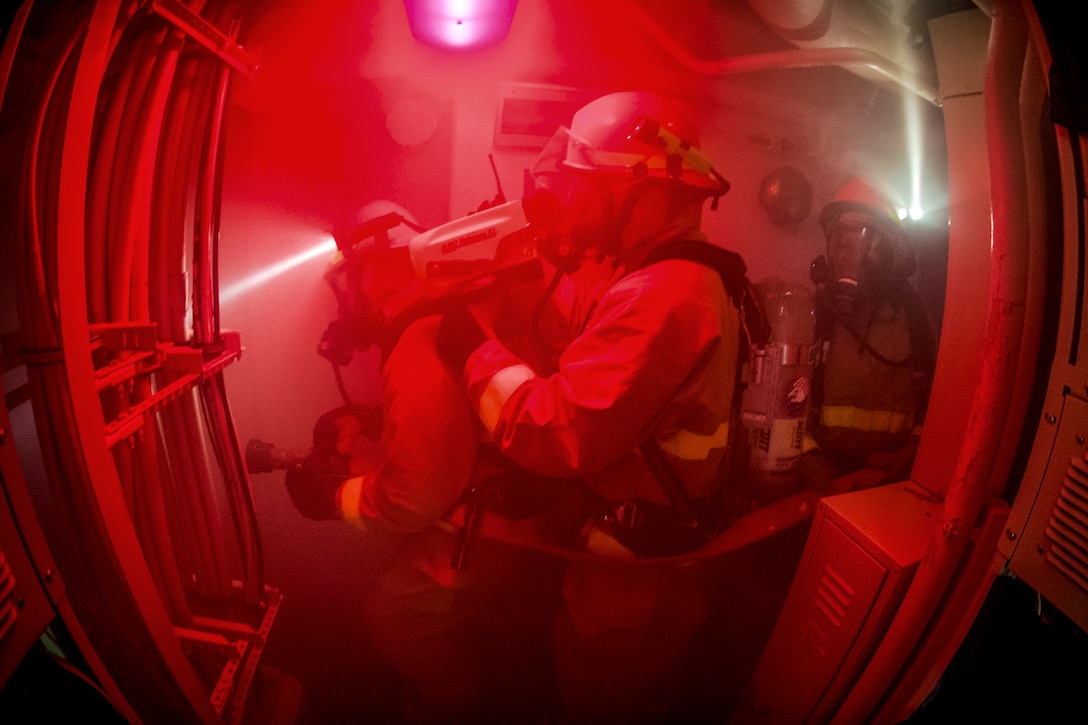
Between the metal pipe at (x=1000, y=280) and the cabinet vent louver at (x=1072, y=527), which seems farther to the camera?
the metal pipe at (x=1000, y=280)

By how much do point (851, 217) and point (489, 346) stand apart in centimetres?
225

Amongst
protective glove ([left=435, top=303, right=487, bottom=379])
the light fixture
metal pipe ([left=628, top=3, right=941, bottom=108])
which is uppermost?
the light fixture

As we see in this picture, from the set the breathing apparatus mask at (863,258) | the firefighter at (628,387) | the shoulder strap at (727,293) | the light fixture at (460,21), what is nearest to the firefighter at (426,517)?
the firefighter at (628,387)

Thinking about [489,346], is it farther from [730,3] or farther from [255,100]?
[730,3]

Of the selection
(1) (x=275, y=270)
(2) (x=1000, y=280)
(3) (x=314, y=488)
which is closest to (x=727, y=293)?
(2) (x=1000, y=280)

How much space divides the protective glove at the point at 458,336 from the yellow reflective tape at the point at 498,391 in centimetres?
20

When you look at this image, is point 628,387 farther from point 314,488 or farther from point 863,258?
point 863,258

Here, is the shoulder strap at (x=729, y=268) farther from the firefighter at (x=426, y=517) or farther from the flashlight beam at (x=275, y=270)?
the flashlight beam at (x=275, y=270)

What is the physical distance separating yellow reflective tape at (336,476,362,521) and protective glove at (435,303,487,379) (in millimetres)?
665

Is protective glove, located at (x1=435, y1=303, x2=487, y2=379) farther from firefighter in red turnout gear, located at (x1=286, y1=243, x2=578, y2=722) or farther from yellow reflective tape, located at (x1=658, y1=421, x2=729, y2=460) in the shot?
yellow reflective tape, located at (x1=658, y1=421, x2=729, y2=460)

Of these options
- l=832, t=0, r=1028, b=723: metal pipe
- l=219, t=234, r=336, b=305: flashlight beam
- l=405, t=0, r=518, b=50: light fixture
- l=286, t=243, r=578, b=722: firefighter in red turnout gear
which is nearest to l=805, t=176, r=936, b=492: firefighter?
l=832, t=0, r=1028, b=723: metal pipe

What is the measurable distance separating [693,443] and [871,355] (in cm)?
142

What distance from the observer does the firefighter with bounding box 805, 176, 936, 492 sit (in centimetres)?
263

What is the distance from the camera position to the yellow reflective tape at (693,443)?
192cm
